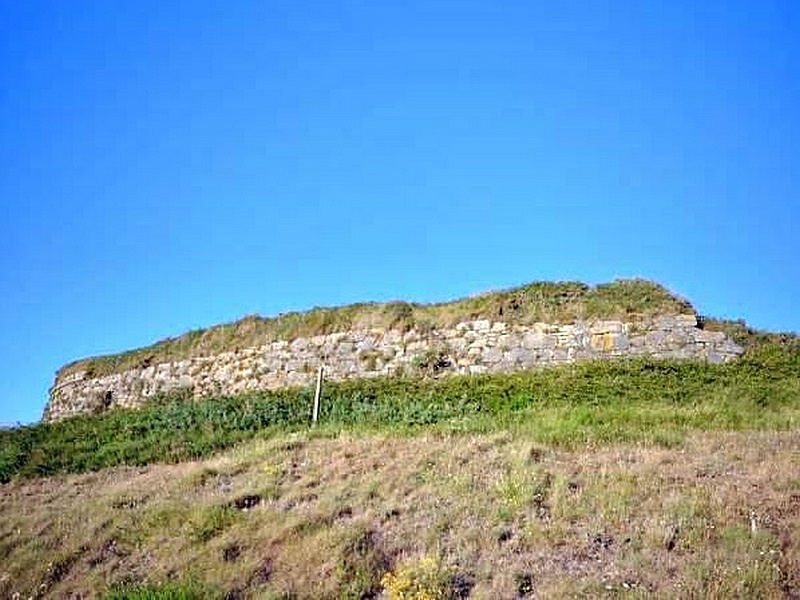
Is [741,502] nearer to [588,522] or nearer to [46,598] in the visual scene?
[588,522]

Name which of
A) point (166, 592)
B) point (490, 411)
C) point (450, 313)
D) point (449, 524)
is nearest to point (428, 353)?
point (450, 313)

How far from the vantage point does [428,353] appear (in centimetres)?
2391

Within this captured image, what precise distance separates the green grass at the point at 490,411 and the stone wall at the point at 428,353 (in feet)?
3.02

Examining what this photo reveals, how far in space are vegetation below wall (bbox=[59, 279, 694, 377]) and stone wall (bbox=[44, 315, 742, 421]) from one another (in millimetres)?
333

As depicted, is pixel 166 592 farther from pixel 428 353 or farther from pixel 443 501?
pixel 428 353

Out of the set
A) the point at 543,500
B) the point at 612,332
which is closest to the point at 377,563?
the point at 543,500

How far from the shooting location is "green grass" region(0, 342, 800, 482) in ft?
50.2

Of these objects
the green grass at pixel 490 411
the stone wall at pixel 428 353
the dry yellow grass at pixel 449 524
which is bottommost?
the dry yellow grass at pixel 449 524

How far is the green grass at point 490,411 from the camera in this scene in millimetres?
15289

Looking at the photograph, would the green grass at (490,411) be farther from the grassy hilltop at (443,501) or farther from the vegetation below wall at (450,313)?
the vegetation below wall at (450,313)

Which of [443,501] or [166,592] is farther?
[443,501]

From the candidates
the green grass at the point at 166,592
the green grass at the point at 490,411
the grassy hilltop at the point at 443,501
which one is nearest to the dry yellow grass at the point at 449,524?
the grassy hilltop at the point at 443,501

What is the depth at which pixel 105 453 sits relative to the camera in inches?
697

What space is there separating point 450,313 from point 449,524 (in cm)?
1554
